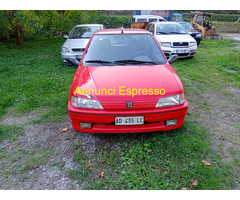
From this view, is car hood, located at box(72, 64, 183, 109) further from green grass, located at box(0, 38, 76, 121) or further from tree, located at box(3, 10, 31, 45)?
tree, located at box(3, 10, 31, 45)

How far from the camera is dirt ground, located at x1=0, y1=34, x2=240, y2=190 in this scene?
2158mm

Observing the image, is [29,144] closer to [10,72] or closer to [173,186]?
[173,186]

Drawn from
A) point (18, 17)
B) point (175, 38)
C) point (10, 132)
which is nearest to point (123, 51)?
point (10, 132)

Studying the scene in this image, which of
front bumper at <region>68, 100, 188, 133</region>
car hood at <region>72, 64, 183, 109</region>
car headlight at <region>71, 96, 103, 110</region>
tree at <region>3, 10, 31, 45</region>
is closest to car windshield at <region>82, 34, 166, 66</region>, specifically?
car hood at <region>72, 64, 183, 109</region>

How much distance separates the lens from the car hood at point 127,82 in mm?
2369

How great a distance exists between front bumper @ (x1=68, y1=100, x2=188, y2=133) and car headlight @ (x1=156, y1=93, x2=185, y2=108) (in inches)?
2.2

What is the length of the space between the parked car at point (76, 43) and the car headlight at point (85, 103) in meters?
3.82

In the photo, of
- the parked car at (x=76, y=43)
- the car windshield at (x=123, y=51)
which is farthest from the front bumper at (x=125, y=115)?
the parked car at (x=76, y=43)

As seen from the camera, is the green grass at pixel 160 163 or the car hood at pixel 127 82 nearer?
the green grass at pixel 160 163

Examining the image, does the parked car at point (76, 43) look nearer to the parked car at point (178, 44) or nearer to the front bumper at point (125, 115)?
the parked car at point (178, 44)

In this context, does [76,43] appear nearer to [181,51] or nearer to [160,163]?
[181,51]

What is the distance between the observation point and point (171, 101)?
247 cm

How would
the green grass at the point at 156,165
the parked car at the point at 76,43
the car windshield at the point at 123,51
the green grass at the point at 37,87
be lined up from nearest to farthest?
the green grass at the point at 156,165
the car windshield at the point at 123,51
the green grass at the point at 37,87
the parked car at the point at 76,43

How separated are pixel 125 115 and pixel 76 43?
5.26 metres
